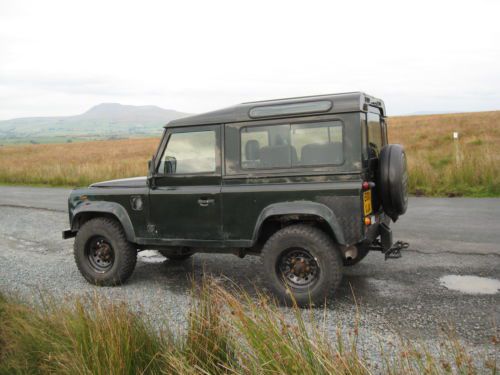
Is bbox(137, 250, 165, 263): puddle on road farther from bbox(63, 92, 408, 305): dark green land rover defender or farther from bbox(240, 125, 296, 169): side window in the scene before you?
bbox(240, 125, 296, 169): side window

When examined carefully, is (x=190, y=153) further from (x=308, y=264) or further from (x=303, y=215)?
(x=308, y=264)

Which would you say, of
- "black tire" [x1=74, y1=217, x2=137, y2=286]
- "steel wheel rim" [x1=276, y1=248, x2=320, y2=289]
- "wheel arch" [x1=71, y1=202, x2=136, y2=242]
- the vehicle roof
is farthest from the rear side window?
"black tire" [x1=74, y1=217, x2=137, y2=286]

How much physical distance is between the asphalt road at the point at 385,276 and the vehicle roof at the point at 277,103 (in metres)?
1.82

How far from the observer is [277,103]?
496 cm

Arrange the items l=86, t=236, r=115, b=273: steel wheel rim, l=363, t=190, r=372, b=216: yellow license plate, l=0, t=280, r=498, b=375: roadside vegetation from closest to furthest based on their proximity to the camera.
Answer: l=0, t=280, r=498, b=375: roadside vegetation, l=363, t=190, r=372, b=216: yellow license plate, l=86, t=236, r=115, b=273: steel wheel rim

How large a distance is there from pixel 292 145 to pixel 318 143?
277 mm

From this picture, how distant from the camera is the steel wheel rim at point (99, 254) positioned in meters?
5.82

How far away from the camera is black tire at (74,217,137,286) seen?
565 cm

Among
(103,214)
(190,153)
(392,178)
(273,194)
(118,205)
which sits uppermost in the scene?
(190,153)

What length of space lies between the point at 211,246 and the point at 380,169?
6.59ft

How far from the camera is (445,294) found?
4.89m

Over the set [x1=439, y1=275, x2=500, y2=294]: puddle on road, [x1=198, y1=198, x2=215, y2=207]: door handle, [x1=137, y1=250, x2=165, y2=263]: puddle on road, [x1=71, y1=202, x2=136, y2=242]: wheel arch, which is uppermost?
[x1=198, y1=198, x2=215, y2=207]: door handle

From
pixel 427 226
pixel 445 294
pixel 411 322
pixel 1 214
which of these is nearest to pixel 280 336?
pixel 411 322

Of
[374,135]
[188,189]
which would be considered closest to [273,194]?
[188,189]
